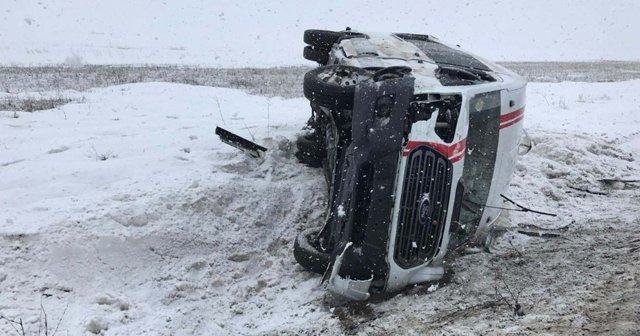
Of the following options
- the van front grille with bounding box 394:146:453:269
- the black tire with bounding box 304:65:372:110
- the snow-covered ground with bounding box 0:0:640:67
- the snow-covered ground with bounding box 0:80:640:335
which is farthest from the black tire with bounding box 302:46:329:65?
the snow-covered ground with bounding box 0:0:640:67

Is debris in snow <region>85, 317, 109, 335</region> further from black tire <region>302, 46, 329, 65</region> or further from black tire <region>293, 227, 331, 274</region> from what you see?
black tire <region>302, 46, 329, 65</region>

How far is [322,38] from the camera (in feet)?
18.7

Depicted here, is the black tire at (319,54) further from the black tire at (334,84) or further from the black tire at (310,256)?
the black tire at (310,256)

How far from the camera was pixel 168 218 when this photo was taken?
420cm

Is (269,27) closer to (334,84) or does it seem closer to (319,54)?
(319,54)

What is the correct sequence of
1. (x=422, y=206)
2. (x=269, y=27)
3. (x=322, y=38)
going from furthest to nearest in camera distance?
(x=269, y=27) < (x=322, y=38) < (x=422, y=206)

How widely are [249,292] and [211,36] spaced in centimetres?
2268

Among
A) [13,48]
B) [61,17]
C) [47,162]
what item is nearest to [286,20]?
[61,17]

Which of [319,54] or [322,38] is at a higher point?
[322,38]

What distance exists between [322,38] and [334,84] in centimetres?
224

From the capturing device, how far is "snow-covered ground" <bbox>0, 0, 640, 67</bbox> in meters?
19.7

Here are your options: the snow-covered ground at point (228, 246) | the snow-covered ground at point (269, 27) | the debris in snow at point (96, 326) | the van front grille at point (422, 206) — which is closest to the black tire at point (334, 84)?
the van front grille at point (422, 206)

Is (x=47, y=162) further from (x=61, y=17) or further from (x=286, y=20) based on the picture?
(x=286, y=20)

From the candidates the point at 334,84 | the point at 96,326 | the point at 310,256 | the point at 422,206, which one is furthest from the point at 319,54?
the point at 96,326
